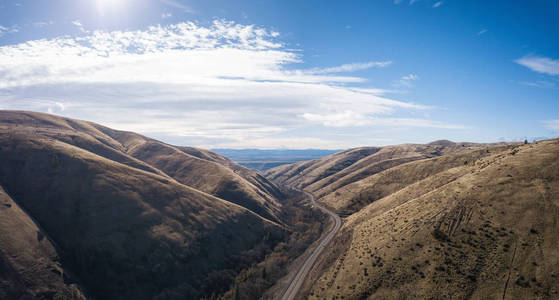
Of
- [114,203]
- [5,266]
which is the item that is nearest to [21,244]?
[5,266]

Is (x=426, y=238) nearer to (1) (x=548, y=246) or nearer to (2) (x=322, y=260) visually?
(1) (x=548, y=246)

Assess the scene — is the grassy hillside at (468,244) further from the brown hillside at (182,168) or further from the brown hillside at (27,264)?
the brown hillside at (182,168)

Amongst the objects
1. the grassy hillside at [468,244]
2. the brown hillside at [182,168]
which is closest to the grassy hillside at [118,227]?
the brown hillside at [182,168]

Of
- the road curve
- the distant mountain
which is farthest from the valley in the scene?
the road curve

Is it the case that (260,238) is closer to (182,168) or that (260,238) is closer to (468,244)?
(468,244)

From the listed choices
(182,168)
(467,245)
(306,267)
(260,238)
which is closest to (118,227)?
(260,238)

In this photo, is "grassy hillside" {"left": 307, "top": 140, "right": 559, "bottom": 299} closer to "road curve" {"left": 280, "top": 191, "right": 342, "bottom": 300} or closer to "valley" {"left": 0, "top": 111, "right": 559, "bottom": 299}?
"valley" {"left": 0, "top": 111, "right": 559, "bottom": 299}
